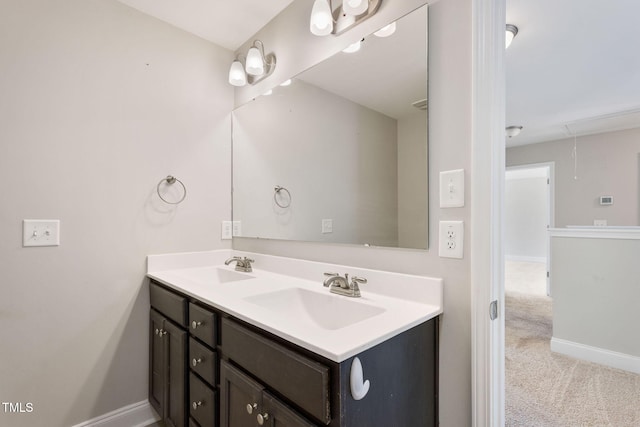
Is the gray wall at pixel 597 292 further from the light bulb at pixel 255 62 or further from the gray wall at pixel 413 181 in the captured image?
the light bulb at pixel 255 62

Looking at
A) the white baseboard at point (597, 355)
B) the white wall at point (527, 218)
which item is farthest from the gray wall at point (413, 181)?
the white wall at point (527, 218)

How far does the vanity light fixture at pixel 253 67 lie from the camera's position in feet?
5.94

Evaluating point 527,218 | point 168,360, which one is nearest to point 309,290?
point 168,360

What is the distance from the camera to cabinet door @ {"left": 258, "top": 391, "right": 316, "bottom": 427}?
2.56 feet

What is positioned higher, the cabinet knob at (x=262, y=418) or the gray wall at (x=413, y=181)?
the gray wall at (x=413, y=181)

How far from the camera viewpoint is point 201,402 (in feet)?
4.04

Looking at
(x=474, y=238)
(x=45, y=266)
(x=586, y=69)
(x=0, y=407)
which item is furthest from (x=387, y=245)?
(x=586, y=69)

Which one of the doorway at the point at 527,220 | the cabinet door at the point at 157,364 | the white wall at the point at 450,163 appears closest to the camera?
the white wall at the point at 450,163

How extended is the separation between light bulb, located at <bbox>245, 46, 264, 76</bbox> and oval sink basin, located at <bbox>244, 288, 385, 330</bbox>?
1.31m

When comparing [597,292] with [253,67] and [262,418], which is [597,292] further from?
[253,67]

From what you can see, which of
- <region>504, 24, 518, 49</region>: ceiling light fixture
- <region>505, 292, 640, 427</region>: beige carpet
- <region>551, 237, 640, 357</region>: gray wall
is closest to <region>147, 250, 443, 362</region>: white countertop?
<region>505, 292, 640, 427</region>: beige carpet

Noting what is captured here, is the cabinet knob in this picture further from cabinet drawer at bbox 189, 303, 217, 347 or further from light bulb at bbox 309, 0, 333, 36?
light bulb at bbox 309, 0, 333, 36

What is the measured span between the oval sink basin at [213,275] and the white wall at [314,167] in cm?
29

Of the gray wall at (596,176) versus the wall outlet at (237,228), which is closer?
the wall outlet at (237,228)
